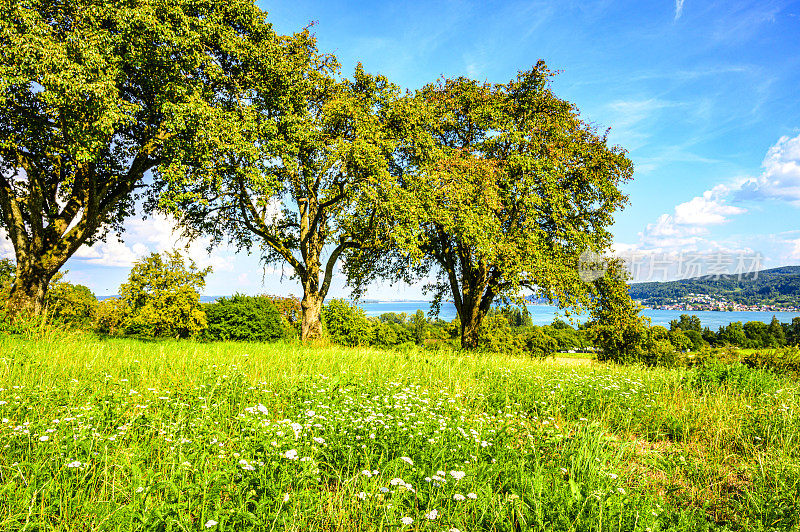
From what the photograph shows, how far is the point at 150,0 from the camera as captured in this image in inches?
460

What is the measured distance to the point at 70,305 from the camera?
21.7 metres

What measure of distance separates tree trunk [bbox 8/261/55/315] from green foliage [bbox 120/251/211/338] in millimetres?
3843

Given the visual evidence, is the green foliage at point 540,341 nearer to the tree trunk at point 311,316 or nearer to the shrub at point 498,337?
the shrub at point 498,337

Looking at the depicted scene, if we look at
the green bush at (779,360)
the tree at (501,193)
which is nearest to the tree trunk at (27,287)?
the tree at (501,193)

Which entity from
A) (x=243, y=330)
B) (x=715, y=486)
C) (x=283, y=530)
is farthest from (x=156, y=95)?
(x=715, y=486)

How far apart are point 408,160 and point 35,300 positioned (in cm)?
1500

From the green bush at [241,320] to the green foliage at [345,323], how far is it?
262 centimetres

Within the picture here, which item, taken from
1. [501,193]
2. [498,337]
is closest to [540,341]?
[498,337]

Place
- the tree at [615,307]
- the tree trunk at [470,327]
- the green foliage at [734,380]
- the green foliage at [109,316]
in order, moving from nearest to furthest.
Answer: the green foliage at [734,380] → the tree at [615,307] → the tree trunk at [470,327] → the green foliage at [109,316]

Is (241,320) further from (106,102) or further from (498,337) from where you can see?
(498,337)

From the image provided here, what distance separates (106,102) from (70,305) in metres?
17.0

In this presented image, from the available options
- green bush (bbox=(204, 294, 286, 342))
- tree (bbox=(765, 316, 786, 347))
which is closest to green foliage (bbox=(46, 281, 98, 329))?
green bush (bbox=(204, 294, 286, 342))

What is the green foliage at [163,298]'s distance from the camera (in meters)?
17.3

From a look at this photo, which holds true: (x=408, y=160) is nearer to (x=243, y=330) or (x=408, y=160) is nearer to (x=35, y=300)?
(x=243, y=330)
